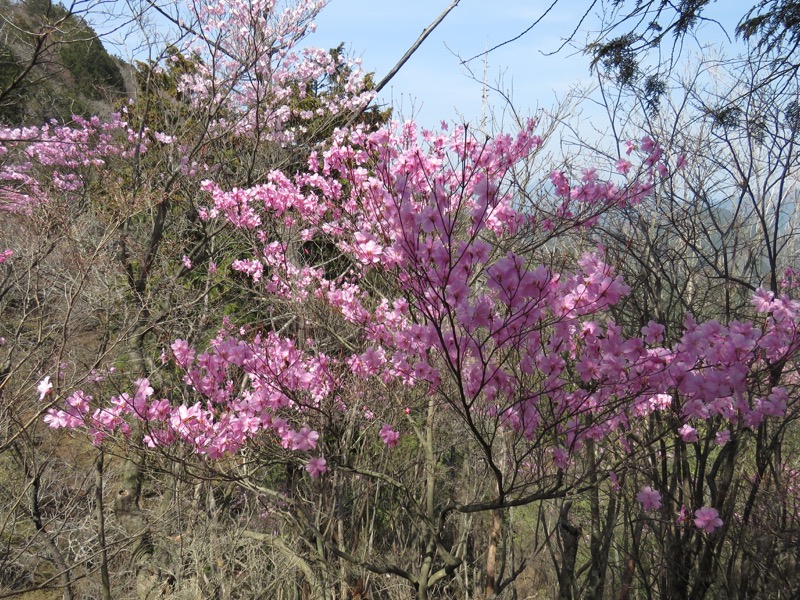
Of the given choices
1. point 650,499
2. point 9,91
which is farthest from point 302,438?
point 9,91

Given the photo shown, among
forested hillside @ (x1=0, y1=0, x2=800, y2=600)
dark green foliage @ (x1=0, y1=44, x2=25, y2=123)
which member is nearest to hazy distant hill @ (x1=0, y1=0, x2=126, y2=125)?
dark green foliage @ (x1=0, y1=44, x2=25, y2=123)

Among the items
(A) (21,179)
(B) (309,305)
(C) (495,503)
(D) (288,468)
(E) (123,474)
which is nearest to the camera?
(C) (495,503)

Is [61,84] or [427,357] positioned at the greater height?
[61,84]

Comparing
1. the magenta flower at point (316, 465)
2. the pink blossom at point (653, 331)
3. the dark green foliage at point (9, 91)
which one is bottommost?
the magenta flower at point (316, 465)

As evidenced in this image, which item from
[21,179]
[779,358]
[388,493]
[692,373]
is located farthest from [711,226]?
[21,179]

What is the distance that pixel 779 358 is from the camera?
8.93 feet

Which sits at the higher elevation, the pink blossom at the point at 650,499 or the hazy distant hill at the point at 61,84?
the hazy distant hill at the point at 61,84

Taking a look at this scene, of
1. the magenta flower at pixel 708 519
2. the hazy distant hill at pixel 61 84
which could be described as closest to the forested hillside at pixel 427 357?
the magenta flower at pixel 708 519

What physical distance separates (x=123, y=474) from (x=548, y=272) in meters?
7.36

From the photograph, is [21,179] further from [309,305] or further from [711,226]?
[711,226]

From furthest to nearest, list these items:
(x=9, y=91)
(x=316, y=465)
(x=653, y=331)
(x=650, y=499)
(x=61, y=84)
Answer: (x=61, y=84)
(x=9, y=91)
(x=650, y=499)
(x=316, y=465)
(x=653, y=331)

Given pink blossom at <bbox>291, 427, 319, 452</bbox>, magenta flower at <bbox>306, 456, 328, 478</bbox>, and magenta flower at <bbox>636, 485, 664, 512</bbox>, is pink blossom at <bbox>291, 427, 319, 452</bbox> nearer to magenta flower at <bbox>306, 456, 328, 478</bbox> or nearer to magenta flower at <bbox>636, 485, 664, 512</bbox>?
magenta flower at <bbox>306, 456, 328, 478</bbox>

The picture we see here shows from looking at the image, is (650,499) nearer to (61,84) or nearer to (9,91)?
(9,91)

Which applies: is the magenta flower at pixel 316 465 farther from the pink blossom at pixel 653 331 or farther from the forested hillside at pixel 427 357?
the pink blossom at pixel 653 331
